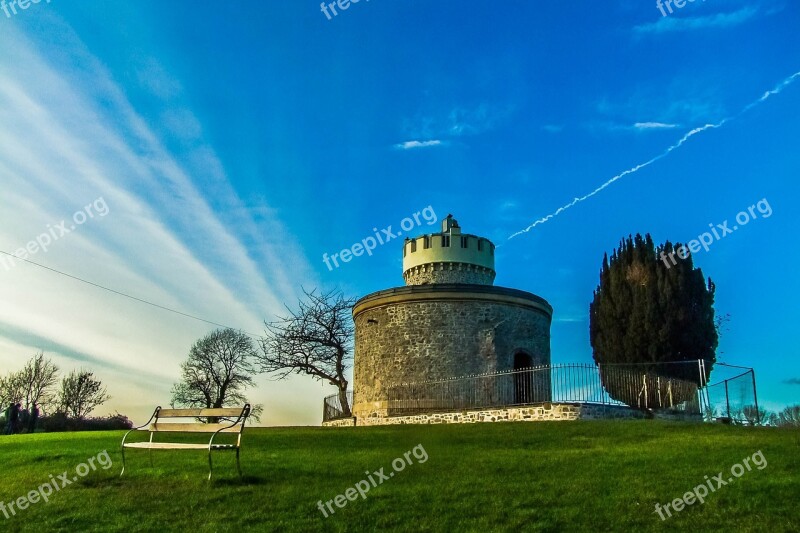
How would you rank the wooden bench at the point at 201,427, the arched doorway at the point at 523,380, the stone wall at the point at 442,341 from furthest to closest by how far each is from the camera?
the stone wall at the point at 442,341
the arched doorway at the point at 523,380
the wooden bench at the point at 201,427

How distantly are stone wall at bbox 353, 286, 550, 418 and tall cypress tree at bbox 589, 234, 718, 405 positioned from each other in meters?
3.05

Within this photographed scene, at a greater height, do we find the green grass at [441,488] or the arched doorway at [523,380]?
the arched doorway at [523,380]

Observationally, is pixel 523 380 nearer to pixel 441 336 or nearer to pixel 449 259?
pixel 441 336

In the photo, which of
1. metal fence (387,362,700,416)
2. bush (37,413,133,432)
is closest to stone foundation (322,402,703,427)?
metal fence (387,362,700,416)

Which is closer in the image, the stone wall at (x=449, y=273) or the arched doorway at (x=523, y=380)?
the arched doorway at (x=523, y=380)

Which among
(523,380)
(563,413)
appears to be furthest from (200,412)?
(523,380)

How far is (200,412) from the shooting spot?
10195 mm

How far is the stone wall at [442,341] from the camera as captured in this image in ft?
79.4

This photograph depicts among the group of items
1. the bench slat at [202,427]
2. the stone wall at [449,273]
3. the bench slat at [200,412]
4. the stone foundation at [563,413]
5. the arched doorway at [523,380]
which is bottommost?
the bench slat at [202,427]

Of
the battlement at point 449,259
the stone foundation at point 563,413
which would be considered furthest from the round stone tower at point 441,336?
the stone foundation at point 563,413

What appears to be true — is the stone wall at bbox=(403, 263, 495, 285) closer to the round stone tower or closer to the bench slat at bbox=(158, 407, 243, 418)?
the round stone tower

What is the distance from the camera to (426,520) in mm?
6695

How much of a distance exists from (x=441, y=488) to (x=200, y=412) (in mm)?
4274

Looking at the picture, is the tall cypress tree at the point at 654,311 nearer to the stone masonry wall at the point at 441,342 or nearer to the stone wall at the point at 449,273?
the stone masonry wall at the point at 441,342
